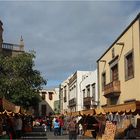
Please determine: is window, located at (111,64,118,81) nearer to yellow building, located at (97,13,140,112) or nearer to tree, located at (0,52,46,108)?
yellow building, located at (97,13,140,112)

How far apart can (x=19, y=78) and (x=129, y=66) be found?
1020cm

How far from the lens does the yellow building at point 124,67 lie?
3111 cm

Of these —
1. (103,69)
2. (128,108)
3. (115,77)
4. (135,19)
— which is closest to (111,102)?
(115,77)

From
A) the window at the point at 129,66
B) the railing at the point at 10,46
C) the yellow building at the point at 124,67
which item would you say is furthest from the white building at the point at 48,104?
the window at the point at 129,66

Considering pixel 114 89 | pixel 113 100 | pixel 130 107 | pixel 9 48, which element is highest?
pixel 9 48

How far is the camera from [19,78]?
3816 centimetres

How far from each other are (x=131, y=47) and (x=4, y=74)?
1276 cm

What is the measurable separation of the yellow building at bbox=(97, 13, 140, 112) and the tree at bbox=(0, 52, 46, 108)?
6538mm

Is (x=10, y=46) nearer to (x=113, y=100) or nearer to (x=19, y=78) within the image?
(x=19, y=78)

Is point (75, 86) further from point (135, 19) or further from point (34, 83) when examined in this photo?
point (135, 19)

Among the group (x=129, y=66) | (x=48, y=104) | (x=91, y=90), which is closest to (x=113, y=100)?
(x=129, y=66)

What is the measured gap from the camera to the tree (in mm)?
38072

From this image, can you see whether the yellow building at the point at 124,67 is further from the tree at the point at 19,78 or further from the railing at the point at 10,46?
the railing at the point at 10,46

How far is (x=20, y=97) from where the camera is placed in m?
39.0
